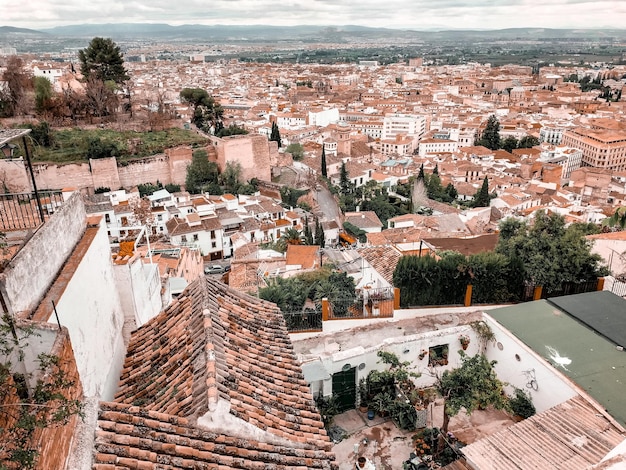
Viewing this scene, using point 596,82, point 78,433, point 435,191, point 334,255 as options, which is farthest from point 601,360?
point 596,82

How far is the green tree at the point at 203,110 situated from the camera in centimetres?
3806

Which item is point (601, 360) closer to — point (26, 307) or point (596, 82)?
point (26, 307)

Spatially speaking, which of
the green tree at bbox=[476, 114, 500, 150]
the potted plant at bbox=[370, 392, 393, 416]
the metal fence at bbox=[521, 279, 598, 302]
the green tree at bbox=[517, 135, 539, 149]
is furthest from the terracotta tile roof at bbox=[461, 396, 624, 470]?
the green tree at bbox=[476, 114, 500, 150]

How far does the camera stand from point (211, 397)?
11.8 feet

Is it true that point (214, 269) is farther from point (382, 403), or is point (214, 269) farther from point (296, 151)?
point (296, 151)

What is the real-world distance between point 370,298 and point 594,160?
178 ft

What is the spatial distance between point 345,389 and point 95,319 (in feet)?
13.8

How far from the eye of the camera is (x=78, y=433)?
2895mm

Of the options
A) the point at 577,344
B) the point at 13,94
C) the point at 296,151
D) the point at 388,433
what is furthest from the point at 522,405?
the point at 296,151

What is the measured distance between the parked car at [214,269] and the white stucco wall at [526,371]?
1770cm

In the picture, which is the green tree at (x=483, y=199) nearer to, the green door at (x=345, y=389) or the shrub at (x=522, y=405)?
the shrub at (x=522, y=405)

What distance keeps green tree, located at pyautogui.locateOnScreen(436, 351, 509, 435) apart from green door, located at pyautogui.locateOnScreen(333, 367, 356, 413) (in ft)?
4.45

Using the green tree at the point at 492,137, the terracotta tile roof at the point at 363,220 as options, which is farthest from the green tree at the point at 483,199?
the green tree at the point at 492,137

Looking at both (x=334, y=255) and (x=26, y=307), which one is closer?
(x=26, y=307)
